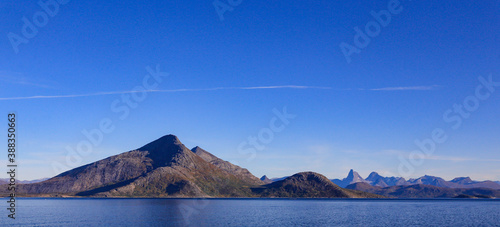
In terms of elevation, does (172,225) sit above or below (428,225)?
above

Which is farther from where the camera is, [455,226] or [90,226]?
[455,226]

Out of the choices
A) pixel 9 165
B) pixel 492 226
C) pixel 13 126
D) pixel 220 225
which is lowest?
pixel 492 226

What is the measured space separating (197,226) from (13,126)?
239ft

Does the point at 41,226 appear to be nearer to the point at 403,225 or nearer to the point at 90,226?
the point at 90,226

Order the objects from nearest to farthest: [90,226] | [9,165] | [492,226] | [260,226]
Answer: [9,165] → [90,226] → [260,226] → [492,226]

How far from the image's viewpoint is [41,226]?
142 meters

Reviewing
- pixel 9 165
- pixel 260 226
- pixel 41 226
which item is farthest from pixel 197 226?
pixel 9 165

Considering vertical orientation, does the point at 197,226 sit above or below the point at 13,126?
below

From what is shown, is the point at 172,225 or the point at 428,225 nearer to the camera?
the point at 172,225

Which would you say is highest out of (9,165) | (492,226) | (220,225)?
(9,165)

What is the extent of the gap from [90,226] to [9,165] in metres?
52.9

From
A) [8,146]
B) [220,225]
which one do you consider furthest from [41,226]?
[220,225]

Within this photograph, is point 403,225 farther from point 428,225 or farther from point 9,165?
point 9,165

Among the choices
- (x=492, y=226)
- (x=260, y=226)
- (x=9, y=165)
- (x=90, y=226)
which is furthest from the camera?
(x=492, y=226)
